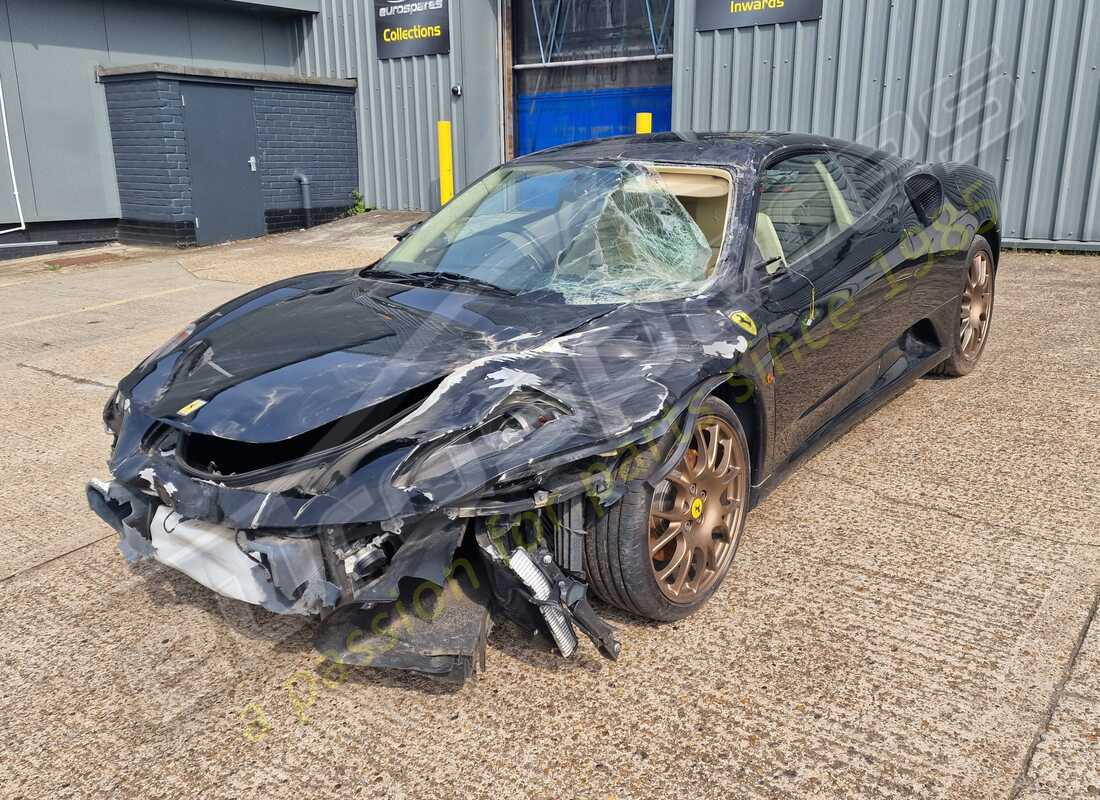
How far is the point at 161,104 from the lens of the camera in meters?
11.7

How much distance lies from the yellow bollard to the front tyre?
1046 centimetres

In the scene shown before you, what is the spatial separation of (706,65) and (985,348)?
20.0 ft

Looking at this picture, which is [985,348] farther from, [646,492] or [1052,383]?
[646,492]

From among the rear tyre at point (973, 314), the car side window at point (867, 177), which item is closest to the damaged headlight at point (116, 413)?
the car side window at point (867, 177)

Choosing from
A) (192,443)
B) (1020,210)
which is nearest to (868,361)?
(192,443)

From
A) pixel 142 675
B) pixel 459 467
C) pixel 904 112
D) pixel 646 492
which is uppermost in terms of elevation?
pixel 904 112

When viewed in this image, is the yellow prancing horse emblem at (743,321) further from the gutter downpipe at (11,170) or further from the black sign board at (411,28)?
the gutter downpipe at (11,170)

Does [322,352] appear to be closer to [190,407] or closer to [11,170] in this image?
[190,407]

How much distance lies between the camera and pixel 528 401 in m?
2.42

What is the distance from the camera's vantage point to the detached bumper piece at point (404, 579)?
2.25 m

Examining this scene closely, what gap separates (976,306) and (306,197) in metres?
11.0

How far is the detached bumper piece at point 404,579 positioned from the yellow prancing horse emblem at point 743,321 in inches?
36.9

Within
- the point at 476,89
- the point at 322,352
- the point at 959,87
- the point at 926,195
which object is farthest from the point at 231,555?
the point at 476,89

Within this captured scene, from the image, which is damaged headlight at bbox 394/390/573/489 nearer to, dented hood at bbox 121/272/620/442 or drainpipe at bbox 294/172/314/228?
dented hood at bbox 121/272/620/442
